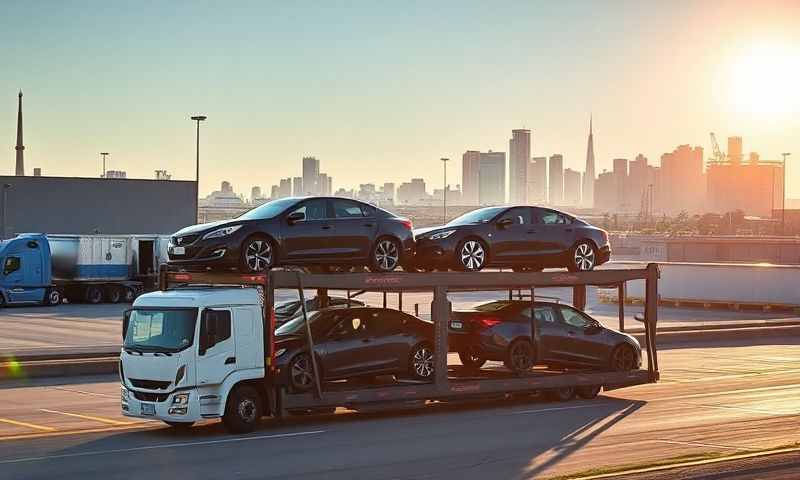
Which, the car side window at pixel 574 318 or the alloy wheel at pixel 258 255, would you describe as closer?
the alloy wheel at pixel 258 255

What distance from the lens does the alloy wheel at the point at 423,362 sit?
22500mm

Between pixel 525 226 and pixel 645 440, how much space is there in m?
6.08

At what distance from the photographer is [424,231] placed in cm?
2392

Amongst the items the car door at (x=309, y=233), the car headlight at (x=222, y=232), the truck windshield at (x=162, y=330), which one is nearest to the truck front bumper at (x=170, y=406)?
the truck windshield at (x=162, y=330)

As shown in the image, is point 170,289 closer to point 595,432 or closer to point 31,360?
point 595,432

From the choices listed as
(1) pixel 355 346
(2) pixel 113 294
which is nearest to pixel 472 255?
(1) pixel 355 346

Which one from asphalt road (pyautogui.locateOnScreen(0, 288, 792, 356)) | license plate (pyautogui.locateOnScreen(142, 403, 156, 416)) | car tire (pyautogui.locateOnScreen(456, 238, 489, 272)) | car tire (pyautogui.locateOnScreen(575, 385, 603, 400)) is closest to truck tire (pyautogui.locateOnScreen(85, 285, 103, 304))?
asphalt road (pyautogui.locateOnScreen(0, 288, 792, 356))

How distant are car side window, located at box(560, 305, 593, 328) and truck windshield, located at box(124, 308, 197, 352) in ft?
29.7

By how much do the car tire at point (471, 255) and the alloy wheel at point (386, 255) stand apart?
158 cm

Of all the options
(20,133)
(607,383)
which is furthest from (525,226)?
(20,133)

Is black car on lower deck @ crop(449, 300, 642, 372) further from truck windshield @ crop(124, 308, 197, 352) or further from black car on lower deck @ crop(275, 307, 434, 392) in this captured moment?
truck windshield @ crop(124, 308, 197, 352)

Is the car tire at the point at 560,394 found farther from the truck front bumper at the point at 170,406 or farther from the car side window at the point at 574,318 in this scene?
the truck front bumper at the point at 170,406

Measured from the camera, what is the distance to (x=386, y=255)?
22188mm

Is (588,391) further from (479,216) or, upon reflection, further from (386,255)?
(386,255)
